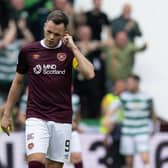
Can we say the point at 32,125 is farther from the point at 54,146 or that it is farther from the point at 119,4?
the point at 119,4

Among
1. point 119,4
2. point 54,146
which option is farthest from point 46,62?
point 119,4

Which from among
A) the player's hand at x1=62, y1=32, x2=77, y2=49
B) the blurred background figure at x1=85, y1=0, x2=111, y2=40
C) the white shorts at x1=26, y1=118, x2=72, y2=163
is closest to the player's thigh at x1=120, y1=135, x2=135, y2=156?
the blurred background figure at x1=85, y1=0, x2=111, y2=40

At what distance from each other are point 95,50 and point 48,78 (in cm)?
669

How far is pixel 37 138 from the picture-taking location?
888 centimetres

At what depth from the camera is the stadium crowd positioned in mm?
15070

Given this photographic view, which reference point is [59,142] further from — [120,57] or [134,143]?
[120,57]

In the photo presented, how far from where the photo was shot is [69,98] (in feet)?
30.0

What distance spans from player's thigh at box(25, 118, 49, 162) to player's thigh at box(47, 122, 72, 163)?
0.12 m

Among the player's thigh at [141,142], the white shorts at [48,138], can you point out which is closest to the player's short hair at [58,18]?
the white shorts at [48,138]

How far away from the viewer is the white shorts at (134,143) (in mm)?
15133

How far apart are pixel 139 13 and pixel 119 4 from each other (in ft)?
1.38

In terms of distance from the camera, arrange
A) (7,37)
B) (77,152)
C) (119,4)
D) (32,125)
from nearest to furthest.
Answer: (32,125) < (77,152) < (7,37) < (119,4)

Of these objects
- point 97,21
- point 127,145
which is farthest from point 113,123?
point 97,21

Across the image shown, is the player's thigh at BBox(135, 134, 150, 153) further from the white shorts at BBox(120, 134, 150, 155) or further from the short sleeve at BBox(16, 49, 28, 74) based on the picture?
the short sleeve at BBox(16, 49, 28, 74)
